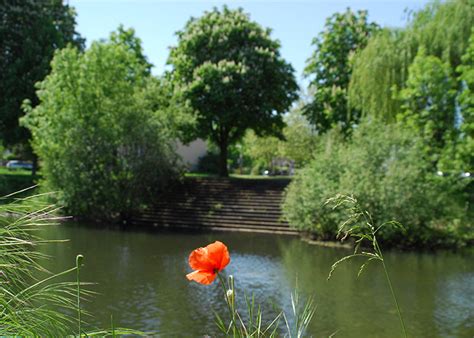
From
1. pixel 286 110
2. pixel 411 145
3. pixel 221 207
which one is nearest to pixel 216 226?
pixel 221 207

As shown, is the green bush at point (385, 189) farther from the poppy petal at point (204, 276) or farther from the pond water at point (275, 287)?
the poppy petal at point (204, 276)

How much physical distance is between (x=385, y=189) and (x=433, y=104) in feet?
15.7

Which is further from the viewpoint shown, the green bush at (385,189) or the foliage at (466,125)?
the foliage at (466,125)

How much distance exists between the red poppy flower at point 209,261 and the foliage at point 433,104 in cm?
1881

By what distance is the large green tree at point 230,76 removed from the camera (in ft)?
98.6

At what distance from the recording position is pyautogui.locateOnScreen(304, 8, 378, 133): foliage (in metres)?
30.1

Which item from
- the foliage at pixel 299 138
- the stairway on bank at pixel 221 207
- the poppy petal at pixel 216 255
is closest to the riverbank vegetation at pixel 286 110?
the stairway on bank at pixel 221 207

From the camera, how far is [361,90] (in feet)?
78.2

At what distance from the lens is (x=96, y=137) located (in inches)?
947

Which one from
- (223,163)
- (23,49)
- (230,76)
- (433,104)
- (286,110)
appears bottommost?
(223,163)

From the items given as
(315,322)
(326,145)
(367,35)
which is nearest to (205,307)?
(315,322)

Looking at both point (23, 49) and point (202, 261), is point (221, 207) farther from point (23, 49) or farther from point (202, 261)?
point (202, 261)

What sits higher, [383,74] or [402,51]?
[402,51]

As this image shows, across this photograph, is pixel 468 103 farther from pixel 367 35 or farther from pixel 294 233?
pixel 367 35
